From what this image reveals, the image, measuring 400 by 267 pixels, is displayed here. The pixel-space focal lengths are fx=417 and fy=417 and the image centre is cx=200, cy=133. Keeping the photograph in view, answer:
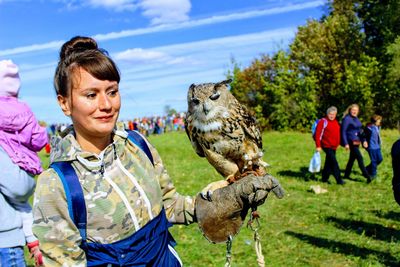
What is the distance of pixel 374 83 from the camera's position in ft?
74.6

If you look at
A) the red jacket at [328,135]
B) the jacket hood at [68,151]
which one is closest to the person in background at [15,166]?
the jacket hood at [68,151]

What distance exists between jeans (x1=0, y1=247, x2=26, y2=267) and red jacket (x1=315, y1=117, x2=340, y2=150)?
7.71 m

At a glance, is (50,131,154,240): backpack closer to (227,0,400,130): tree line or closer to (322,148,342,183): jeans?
(322,148,342,183): jeans

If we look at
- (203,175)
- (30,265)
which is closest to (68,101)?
(30,265)

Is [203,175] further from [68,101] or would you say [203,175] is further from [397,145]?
[68,101]

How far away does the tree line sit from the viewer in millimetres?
22516

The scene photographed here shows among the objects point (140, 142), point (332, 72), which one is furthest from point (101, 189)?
point (332, 72)

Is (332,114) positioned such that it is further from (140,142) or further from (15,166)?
(140,142)

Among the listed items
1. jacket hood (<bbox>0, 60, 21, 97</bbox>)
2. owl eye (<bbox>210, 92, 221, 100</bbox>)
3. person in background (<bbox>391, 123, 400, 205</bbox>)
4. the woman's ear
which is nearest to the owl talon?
owl eye (<bbox>210, 92, 221, 100</bbox>)

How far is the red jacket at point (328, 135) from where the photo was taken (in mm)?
9320

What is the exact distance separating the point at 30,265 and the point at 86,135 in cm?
458

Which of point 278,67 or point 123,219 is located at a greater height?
point 278,67

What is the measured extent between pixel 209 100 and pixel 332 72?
23409 millimetres

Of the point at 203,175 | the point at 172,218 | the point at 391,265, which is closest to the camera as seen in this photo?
the point at 172,218
